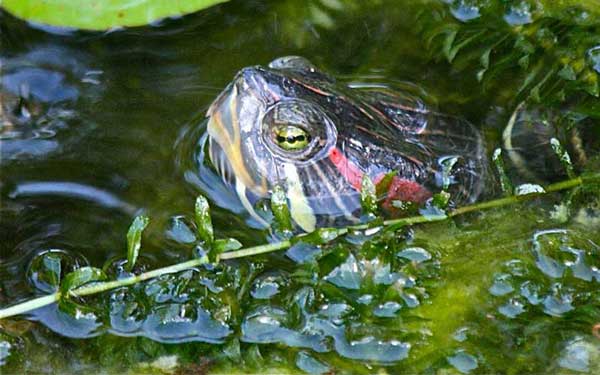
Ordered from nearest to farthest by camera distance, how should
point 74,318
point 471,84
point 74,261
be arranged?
point 74,318
point 74,261
point 471,84

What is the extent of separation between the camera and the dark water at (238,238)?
1837 millimetres

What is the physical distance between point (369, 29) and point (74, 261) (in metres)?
1.29

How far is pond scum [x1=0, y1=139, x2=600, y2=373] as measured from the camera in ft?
5.96

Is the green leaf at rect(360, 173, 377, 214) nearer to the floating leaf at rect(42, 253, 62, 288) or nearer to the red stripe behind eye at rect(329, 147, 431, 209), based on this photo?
the red stripe behind eye at rect(329, 147, 431, 209)

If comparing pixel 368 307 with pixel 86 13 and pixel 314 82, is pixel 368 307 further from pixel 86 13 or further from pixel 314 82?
pixel 86 13

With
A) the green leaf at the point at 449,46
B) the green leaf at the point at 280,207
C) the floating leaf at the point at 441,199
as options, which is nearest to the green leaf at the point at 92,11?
the green leaf at the point at 449,46

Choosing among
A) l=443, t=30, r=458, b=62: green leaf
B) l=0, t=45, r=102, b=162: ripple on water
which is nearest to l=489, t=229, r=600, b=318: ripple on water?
l=443, t=30, r=458, b=62: green leaf

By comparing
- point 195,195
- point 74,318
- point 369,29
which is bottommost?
point 74,318

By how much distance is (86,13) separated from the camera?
2504 mm

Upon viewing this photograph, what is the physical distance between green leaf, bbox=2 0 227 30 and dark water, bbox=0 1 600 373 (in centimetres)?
12

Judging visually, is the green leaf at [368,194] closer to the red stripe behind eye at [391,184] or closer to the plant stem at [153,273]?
the plant stem at [153,273]

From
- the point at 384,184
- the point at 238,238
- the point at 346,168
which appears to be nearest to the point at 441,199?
the point at 384,184

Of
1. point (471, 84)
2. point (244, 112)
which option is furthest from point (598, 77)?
point (244, 112)

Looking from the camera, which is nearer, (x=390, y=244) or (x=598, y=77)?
(x=390, y=244)
